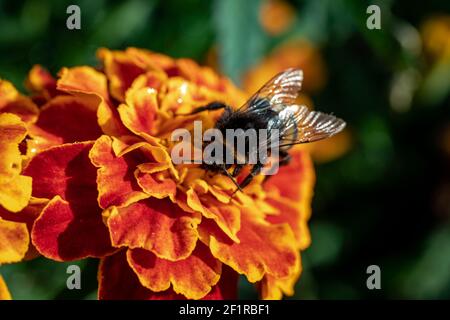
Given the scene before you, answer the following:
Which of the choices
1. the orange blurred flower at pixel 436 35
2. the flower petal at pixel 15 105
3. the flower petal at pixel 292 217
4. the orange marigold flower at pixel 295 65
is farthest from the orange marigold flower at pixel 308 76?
the flower petal at pixel 15 105

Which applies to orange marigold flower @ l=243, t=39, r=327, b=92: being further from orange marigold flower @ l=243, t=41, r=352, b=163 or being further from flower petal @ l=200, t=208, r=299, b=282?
flower petal @ l=200, t=208, r=299, b=282

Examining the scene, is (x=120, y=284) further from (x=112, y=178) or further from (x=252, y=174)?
(x=252, y=174)

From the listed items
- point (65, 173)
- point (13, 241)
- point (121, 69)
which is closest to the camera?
point (13, 241)

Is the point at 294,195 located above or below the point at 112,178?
below

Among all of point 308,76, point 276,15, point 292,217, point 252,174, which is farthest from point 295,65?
point 252,174

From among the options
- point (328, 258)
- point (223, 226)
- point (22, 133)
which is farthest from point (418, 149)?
point (22, 133)

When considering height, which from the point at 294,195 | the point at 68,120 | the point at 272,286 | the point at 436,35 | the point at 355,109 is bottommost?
the point at 272,286

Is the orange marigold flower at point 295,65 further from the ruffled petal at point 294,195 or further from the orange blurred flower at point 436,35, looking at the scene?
the ruffled petal at point 294,195
